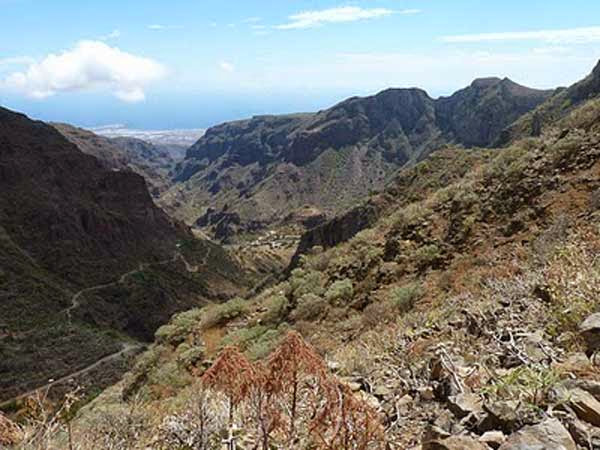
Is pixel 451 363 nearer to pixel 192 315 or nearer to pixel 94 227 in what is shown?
pixel 192 315

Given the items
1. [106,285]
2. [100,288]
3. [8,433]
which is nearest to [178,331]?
[8,433]

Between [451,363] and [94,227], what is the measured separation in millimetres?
80177

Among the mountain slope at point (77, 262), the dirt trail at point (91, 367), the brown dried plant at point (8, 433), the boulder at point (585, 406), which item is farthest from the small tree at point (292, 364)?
the mountain slope at point (77, 262)

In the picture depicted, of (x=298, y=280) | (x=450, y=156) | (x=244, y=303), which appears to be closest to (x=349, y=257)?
(x=298, y=280)

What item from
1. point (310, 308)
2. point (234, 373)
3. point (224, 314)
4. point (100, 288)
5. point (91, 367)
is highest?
point (234, 373)

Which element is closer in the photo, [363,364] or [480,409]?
[480,409]

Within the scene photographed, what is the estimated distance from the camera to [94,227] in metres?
77.4

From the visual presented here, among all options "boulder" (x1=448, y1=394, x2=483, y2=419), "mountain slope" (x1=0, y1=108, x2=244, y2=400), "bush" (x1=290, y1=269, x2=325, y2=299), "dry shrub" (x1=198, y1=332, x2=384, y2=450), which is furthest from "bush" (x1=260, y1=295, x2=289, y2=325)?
"mountain slope" (x1=0, y1=108, x2=244, y2=400)

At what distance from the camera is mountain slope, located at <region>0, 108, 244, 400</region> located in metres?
44.7

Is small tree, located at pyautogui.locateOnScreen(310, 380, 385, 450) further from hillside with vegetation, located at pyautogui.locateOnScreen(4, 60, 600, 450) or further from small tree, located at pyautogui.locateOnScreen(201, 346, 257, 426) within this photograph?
small tree, located at pyautogui.locateOnScreen(201, 346, 257, 426)

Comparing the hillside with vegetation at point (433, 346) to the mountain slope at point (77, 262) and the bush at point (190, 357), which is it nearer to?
the bush at point (190, 357)

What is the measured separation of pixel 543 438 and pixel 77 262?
7194 cm

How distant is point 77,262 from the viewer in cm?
6750

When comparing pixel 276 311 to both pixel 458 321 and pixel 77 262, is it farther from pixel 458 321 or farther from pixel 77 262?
pixel 77 262
